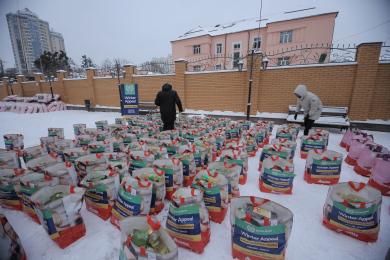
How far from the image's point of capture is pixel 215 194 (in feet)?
6.22

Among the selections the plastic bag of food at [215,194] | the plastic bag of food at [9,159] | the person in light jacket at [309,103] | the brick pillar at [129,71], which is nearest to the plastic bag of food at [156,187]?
the plastic bag of food at [215,194]

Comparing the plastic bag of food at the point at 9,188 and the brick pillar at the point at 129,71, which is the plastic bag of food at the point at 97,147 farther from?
the brick pillar at the point at 129,71

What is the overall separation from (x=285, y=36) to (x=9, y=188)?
23932 millimetres

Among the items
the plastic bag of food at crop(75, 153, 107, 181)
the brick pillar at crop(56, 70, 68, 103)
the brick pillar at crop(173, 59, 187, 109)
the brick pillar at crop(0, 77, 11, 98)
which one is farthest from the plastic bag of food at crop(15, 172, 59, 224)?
the brick pillar at crop(0, 77, 11, 98)

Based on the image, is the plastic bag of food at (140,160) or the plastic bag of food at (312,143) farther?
the plastic bag of food at (312,143)

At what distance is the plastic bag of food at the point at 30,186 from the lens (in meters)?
1.95

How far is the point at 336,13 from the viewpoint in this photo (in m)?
17.5

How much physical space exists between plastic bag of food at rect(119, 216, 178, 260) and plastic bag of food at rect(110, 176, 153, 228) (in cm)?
32

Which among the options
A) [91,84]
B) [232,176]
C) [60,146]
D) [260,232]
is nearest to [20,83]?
[91,84]

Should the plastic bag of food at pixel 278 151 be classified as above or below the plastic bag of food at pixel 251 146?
above

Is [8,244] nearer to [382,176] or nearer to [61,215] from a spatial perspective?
[61,215]

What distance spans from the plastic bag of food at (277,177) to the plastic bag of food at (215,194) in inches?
34.1

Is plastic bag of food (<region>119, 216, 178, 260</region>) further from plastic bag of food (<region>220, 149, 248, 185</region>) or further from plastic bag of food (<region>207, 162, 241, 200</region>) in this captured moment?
plastic bag of food (<region>220, 149, 248, 185</region>)

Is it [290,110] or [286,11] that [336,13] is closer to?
[286,11]
